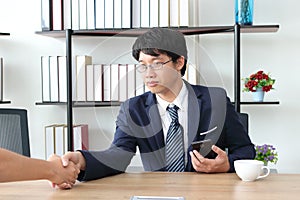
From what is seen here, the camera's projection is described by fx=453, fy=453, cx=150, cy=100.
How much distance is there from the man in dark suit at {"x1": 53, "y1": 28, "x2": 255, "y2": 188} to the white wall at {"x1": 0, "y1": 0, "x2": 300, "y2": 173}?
3.46 feet

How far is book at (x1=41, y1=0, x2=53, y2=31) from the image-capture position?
2.86m

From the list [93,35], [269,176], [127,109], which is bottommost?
[269,176]

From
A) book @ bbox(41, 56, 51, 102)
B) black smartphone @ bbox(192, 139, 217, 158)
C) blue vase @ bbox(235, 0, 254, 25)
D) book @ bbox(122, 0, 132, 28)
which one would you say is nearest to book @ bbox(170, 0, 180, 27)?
book @ bbox(122, 0, 132, 28)

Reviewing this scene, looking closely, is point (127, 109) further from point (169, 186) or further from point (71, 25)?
point (71, 25)

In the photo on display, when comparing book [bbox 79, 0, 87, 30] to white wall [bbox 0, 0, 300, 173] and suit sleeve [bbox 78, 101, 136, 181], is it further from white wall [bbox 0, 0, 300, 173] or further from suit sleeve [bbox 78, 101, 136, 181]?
suit sleeve [bbox 78, 101, 136, 181]

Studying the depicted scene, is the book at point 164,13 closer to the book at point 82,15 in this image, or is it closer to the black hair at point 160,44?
the book at point 82,15

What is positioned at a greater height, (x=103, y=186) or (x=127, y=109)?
(x=127, y=109)

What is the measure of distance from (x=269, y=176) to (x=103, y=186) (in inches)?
→ 21.8

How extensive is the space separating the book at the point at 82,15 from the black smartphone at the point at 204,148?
1.52 metres

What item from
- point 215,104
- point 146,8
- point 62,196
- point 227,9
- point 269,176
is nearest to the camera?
point 62,196

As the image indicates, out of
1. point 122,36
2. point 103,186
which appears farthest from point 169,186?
point 122,36

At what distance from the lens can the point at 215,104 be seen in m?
1.82

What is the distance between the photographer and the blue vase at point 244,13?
270 centimetres

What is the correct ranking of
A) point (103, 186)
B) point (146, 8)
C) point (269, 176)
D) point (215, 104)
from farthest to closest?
point (146, 8) < point (215, 104) < point (269, 176) < point (103, 186)
